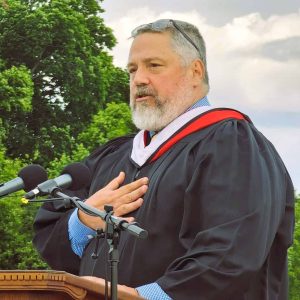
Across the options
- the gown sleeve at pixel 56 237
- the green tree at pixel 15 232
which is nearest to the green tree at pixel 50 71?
the green tree at pixel 15 232

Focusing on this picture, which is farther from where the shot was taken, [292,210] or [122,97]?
[122,97]

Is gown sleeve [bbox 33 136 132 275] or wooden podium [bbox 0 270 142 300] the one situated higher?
gown sleeve [bbox 33 136 132 275]

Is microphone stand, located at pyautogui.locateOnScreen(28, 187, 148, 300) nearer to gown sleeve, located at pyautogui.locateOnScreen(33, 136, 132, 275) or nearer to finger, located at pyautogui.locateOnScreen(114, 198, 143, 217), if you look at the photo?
finger, located at pyautogui.locateOnScreen(114, 198, 143, 217)

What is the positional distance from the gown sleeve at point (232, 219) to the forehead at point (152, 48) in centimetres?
55

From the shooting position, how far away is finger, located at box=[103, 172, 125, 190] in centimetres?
534

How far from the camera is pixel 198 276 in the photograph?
15.5 ft

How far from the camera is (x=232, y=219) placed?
484 cm

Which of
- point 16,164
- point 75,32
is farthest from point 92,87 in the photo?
point 16,164

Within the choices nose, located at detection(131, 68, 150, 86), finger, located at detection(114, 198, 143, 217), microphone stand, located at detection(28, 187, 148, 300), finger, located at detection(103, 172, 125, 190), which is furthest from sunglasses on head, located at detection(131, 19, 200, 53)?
microphone stand, located at detection(28, 187, 148, 300)

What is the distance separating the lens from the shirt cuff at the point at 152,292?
4.71 m

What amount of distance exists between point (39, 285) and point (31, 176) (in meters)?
0.90

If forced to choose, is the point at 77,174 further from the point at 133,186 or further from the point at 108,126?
the point at 108,126

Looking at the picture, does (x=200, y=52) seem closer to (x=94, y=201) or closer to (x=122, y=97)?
(x=94, y=201)

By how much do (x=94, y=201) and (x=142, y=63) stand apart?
84 cm
